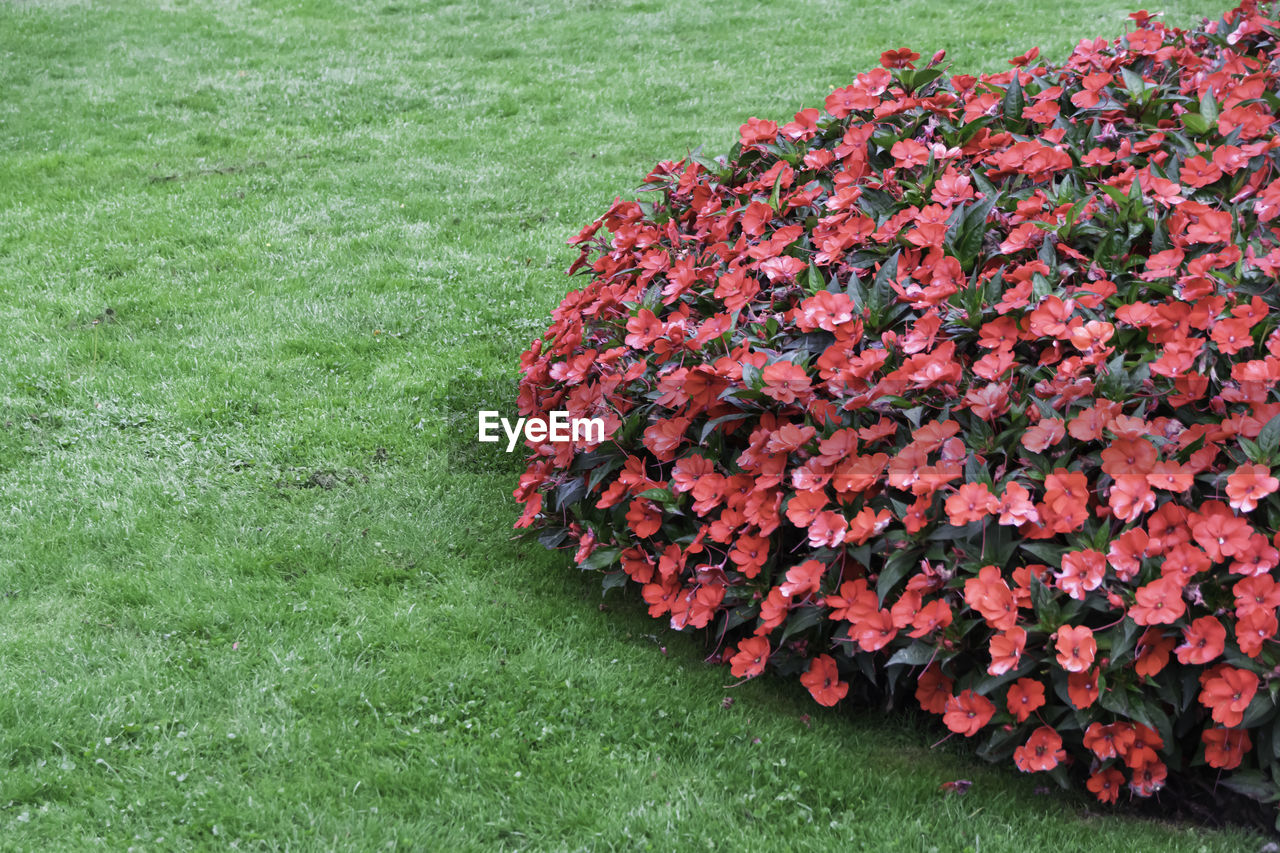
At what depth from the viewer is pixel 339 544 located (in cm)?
351

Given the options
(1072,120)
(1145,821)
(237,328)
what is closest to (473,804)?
(1145,821)

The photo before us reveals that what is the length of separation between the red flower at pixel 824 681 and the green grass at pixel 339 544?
14 centimetres

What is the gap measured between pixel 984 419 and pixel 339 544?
208 cm

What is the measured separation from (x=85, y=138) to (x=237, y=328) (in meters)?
3.79

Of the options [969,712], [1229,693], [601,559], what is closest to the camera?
[1229,693]

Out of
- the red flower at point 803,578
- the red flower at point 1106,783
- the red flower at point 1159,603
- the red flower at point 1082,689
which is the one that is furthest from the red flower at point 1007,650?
the red flower at point 803,578

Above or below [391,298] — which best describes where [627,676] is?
below

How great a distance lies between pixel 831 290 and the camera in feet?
Answer: 9.55

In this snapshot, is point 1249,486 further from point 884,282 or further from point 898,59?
point 898,59

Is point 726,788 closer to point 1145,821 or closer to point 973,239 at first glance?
point 1145,821

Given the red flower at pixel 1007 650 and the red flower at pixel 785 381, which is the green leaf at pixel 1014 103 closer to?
the red flower at pixel 785 381

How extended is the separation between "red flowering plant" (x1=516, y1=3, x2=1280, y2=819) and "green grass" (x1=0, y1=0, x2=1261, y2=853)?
24 cm

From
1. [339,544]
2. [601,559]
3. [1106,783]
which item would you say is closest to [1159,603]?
[1106,783]

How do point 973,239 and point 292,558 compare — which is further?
point 292,558
